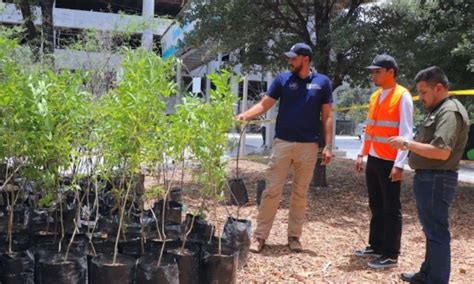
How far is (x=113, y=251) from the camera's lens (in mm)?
3219

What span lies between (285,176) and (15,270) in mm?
2169

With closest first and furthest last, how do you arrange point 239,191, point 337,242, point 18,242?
1. point 18,242
2. point 337,242
3. point 239,191

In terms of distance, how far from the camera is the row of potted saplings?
109 inches

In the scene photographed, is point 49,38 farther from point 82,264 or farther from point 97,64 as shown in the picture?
point 82,264

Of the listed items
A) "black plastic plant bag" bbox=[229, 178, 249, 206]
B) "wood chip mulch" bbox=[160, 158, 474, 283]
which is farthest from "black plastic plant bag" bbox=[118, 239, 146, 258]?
"black plastic plant bag" bbox=[229, 178, 249, 206]

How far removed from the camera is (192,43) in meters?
7.78

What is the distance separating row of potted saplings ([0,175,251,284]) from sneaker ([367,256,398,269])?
97cm

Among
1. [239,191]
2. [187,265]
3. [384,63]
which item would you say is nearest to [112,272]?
[187,265]

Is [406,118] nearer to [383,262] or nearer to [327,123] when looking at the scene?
[327,123]

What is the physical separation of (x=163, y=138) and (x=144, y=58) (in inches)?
18.2

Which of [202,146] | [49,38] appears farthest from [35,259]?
[49,38]

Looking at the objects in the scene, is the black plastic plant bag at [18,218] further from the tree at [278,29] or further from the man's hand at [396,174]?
the tree at [278,29]

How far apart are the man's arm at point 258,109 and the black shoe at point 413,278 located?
61.6 inches

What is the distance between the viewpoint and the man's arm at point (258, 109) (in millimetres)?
3825
